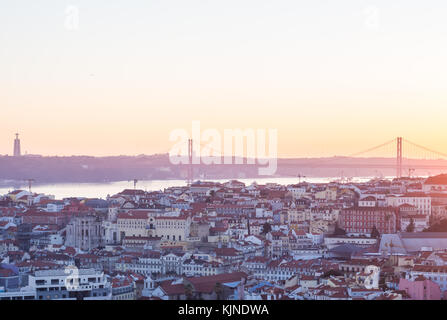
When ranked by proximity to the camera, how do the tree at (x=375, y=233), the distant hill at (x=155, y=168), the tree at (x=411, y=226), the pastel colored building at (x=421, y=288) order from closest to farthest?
the pastel colored building at (x=421, y=288)
the tree at (x=375, y=233)
the tree at (x=411, y=226)
the distant hill at (x=155, y=168)

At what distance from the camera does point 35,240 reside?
12430 millimetres

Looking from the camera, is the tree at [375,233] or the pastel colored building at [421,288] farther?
the tree at [375,233]

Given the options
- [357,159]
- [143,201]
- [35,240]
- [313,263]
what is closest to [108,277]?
[313,263]

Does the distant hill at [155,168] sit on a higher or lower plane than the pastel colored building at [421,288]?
higher

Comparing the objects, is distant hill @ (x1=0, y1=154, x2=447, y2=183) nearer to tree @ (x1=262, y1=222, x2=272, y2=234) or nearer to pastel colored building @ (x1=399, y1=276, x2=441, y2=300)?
tree @ (x1=262, y1=222, x2=272, y2=234)

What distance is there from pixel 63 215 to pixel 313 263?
636 centimetres

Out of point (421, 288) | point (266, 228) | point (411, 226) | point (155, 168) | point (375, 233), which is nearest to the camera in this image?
point (421, 288)

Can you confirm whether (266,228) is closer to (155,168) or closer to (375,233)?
(375,233)

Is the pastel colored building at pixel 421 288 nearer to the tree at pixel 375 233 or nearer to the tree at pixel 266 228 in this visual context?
the tree at pixel 375 233

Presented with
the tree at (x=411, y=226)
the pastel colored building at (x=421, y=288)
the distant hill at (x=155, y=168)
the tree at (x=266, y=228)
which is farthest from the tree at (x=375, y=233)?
the distant hill at (x=155, y=168)

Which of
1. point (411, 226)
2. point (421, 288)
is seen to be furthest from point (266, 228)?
point (421, 288)

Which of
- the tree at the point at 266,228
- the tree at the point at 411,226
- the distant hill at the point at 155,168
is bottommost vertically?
the tree at the point at 266,228

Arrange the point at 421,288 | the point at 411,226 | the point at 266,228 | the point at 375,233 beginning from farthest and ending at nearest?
the point at 266,228 → the point at 411,226 → the point at 375,233 → the point at 421,288

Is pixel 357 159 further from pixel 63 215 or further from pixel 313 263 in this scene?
pixel 313 263
